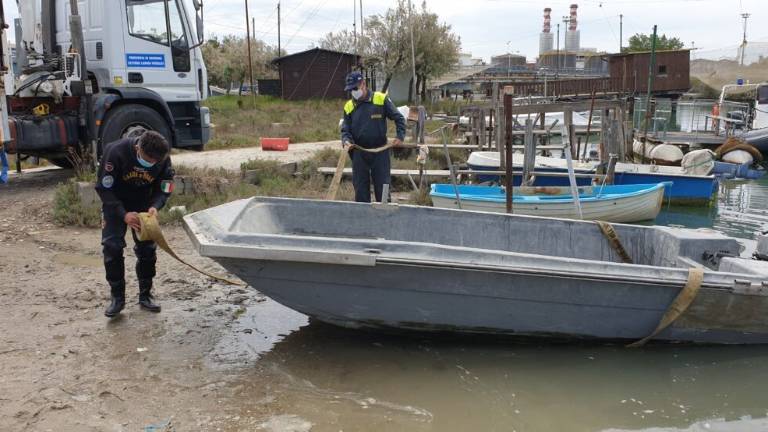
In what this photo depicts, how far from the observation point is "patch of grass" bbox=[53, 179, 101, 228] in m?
7.73

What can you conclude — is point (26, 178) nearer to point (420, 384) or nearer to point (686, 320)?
point (420, 384)

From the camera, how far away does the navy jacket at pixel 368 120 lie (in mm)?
6863

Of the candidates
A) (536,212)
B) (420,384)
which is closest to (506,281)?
(420,384)

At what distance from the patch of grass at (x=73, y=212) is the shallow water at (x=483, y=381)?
11.3 ft

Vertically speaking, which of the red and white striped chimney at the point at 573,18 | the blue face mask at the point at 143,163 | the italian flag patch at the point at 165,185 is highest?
the red and white striped chimney at the point at 573,18

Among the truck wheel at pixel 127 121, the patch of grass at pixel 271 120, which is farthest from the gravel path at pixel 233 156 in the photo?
the truck wheel at pixel 127 121

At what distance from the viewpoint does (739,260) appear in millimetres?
4781

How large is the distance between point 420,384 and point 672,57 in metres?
40.4

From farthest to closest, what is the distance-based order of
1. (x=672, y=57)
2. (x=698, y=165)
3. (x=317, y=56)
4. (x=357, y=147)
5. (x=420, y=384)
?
(x=672, y=57)
(x=317, y=56)
(x=698, y=165)
(x=357, y=147)
(x=420, y=384)

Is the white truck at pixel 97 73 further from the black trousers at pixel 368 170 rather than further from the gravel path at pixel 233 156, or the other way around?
the black trousers at pixel 368 170

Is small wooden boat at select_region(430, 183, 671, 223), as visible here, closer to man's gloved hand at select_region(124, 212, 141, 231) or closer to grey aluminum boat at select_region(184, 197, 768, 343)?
grey aluminum boat at select_region(184, 197, 768, 343)

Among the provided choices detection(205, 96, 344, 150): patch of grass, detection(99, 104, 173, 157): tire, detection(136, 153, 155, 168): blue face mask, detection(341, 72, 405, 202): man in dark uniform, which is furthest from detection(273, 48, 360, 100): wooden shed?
detection(136, 153, 155, 168): blue face mask

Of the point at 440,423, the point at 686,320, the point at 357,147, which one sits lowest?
the point at 440,423

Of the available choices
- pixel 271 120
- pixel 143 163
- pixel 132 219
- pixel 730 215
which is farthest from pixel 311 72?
pixel 132 219
